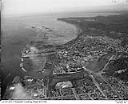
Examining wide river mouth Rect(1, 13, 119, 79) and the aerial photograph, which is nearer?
the aerial photograph

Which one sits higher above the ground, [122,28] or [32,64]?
[122,28]

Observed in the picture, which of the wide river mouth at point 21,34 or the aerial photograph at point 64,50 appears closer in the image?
the aerial photograph at point 64,50

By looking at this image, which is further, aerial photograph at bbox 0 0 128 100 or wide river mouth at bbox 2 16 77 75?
wide river mouth at bbox 2 16 77 75

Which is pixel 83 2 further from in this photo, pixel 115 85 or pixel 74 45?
pixel 115 85

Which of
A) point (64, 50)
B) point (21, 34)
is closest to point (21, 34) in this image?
point (21, 34)

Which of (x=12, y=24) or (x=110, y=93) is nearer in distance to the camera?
(x=110, y=93)

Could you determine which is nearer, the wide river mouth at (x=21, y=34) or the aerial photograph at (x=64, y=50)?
the aerial photograph at (x=64, y=50)

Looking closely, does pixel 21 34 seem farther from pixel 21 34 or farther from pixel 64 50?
pixel 64 50

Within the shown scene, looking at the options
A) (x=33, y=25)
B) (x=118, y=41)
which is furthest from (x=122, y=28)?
(x=33, y=25)
